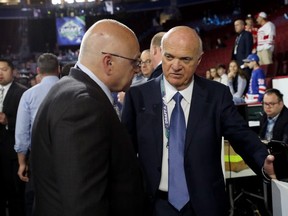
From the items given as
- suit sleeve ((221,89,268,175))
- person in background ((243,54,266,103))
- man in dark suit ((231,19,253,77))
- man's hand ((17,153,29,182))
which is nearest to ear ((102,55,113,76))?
suit sleeve ((221,89,268,175))

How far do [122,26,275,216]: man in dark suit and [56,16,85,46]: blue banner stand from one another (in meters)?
19.2

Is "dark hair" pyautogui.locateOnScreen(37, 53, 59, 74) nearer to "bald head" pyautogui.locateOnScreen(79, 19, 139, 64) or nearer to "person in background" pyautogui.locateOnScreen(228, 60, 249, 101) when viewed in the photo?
"bald head" pyautogui.locateOnScreen(79, 19, 139, 64)

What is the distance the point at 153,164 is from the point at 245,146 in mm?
418

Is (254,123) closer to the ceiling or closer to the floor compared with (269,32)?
closer to the floor

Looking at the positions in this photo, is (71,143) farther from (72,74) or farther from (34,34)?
(34,34)

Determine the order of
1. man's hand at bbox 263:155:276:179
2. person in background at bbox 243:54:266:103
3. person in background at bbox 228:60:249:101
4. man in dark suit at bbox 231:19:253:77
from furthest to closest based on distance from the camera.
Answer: man in dark suit at bbox 231:19:253:77, person in background at bbox 228:60:249:101, person in background at bbox 243:54:266:103, man's hand at bbox 263:155:276:179

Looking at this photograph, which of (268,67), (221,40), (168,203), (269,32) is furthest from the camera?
(221,40)

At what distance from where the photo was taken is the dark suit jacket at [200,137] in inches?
67.6

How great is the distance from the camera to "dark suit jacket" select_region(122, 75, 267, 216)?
5.63 feet

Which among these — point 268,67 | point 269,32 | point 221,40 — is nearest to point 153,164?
point 269,32

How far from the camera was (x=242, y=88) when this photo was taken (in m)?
6.95

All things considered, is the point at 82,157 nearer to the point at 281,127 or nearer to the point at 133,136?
the point at 133,136

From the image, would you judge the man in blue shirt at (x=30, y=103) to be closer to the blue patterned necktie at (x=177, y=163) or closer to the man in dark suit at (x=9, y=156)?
the man in dark suit at (x=9, y=156)

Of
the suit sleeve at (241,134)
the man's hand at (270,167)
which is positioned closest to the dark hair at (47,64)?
the suit sleeve at (241,134)
